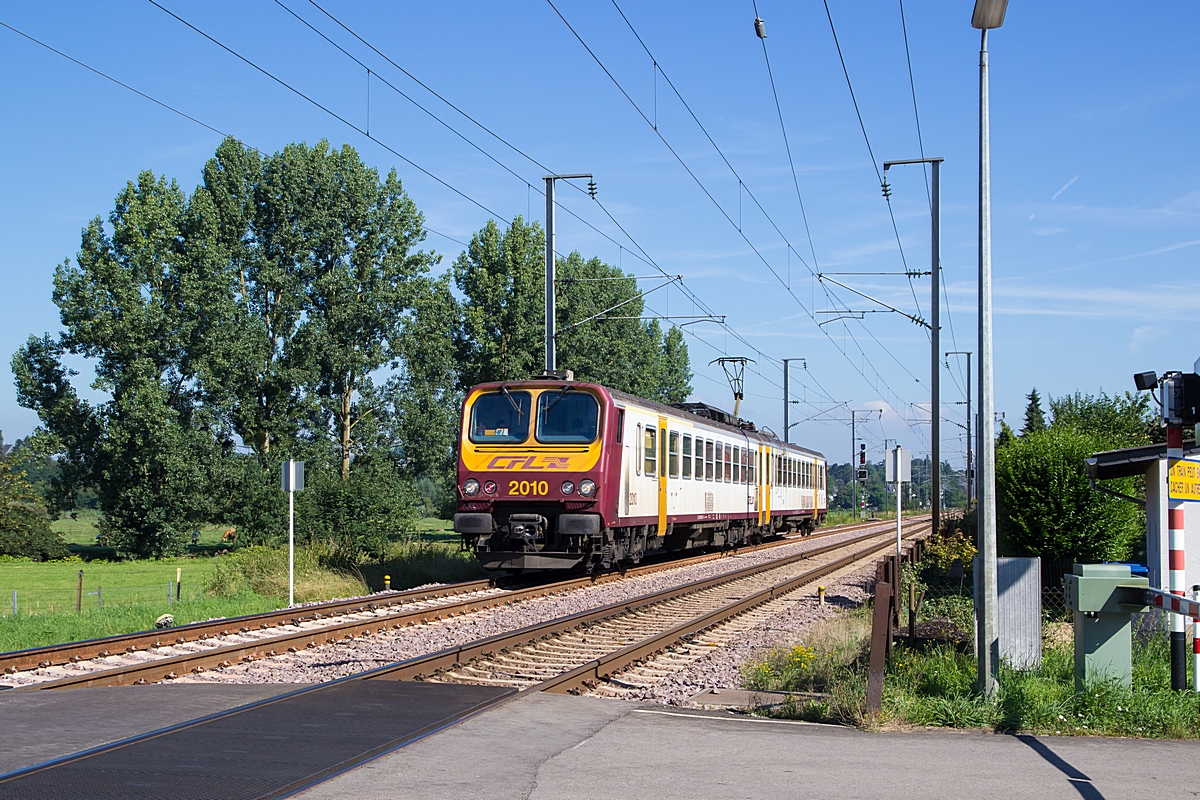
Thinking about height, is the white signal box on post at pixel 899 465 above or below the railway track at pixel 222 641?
above

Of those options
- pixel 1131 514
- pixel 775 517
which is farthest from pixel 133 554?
pixel 1131 514

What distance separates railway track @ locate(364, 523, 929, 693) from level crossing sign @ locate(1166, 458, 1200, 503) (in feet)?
16.1

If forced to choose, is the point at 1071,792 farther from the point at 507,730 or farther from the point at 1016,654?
the point at 1016,654

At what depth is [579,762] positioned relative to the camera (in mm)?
6395

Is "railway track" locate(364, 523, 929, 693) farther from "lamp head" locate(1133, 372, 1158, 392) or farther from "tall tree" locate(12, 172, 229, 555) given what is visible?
"tall tree" locate(12, 172, 229, 555)

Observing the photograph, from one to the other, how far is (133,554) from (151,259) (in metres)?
10.3

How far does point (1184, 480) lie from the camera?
8914 millimetres

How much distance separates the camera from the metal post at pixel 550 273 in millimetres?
22875

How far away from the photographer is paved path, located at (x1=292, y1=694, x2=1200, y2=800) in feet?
19.1

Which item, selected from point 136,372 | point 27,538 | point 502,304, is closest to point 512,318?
point 502,304

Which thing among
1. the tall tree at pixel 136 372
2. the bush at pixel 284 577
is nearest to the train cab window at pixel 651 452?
the bush at pixel 284 577

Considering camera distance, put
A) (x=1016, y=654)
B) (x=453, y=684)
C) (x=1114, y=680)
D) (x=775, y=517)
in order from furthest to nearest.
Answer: (x=775, y=517) → (x=1016, y=654) → (x=453, y=684) → (x=1114, y=680)

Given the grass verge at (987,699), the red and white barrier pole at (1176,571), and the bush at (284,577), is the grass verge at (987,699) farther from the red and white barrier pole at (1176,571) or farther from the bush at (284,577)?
the bush at (284,577)

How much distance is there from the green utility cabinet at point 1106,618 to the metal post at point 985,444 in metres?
0.62
